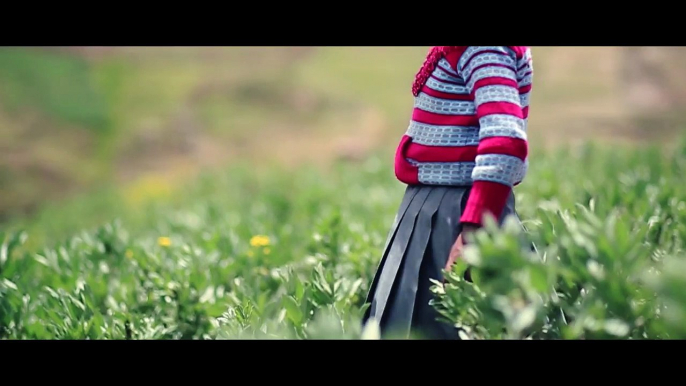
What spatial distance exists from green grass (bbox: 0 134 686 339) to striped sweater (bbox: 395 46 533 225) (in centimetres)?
17

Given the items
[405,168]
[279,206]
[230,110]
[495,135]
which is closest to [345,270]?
[405,168]

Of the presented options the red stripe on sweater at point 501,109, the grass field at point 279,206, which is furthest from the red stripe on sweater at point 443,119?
the grass field at point 279,206

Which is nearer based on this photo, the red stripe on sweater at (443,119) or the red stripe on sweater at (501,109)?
the red stripe on sweater at (501,109)

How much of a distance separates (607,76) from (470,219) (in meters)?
13.3

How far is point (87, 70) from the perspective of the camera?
16297 mm

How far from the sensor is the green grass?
179 centimetres

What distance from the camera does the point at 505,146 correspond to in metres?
2.12

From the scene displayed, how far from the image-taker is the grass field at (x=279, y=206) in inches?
74.5

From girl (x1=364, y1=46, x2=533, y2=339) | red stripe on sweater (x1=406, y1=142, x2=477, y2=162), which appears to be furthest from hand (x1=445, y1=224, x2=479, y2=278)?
red stripe on sweater (x1=406, y1=142, x2=477, y2=162)

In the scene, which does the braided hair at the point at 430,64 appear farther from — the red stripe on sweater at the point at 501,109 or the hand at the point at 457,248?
the hand at the point at 457,248

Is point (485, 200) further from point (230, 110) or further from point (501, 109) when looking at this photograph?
point (230, 110)

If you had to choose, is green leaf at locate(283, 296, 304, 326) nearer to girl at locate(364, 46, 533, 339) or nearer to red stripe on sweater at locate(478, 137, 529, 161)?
girl at locate(364, 46, 533, 339)

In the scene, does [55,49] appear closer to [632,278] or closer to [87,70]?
[87,70]
